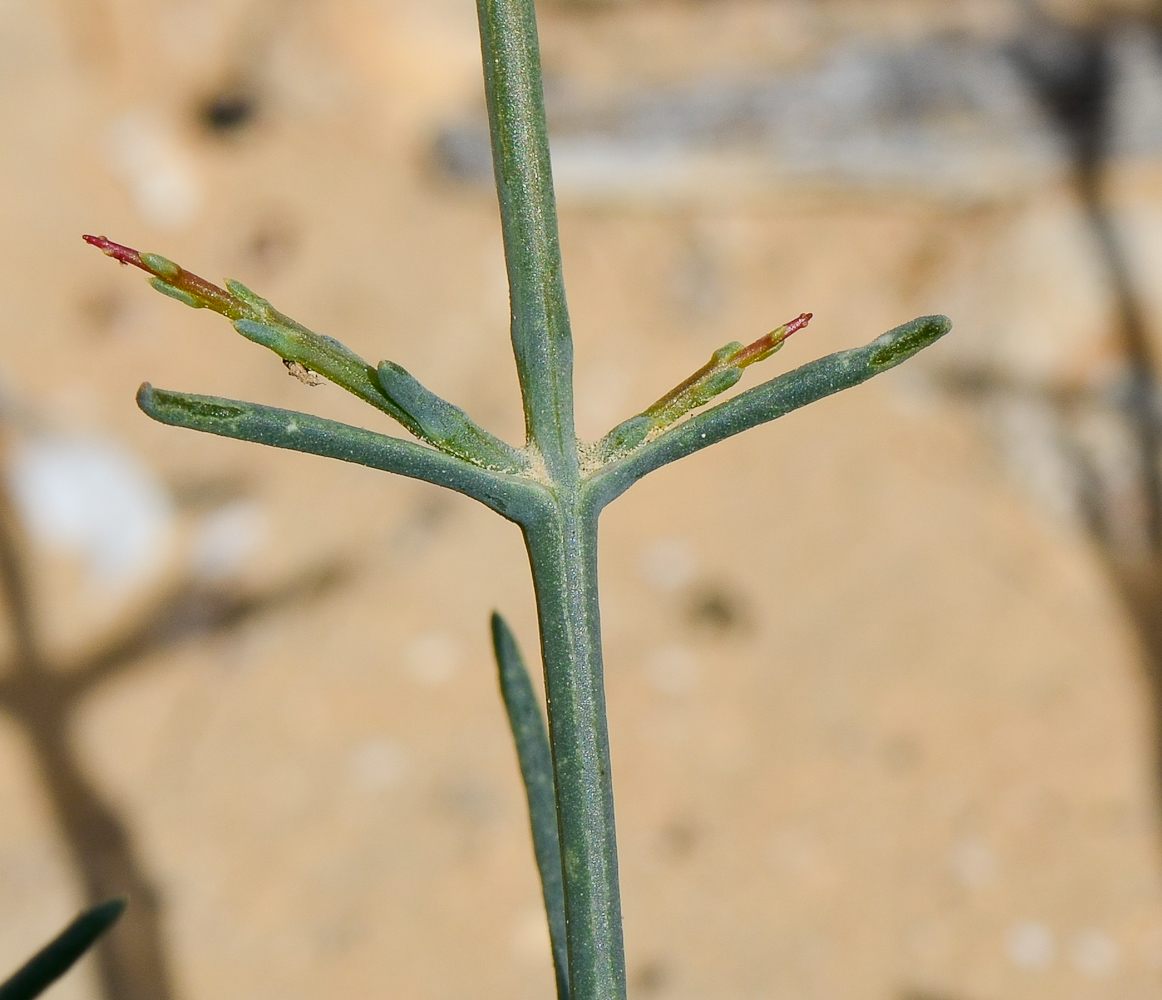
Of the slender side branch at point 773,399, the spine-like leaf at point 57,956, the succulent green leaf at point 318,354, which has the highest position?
the succulent green leaf at point 318,354

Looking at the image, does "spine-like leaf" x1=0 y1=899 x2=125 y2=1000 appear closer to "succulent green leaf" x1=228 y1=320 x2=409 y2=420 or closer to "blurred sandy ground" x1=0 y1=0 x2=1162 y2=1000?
"succulent green leaf" x1=228 y1=320 x2=409 y2=420

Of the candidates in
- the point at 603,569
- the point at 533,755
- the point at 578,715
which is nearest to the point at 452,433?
the point at 578,715

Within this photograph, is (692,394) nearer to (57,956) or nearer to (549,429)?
(549,429)

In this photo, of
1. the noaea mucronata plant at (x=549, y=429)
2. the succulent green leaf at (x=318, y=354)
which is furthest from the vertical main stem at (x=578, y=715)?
the succulent green leaf at (x=318, y=354)

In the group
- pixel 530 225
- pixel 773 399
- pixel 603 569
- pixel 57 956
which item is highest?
pixel 603 569

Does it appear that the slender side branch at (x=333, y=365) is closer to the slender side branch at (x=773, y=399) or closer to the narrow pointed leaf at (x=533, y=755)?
the slender side branch at (x=773, y=399)

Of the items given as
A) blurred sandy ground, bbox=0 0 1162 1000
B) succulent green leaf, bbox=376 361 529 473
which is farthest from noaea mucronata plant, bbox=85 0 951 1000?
blurred sandy ground, bbox=0 0 1162 1000
